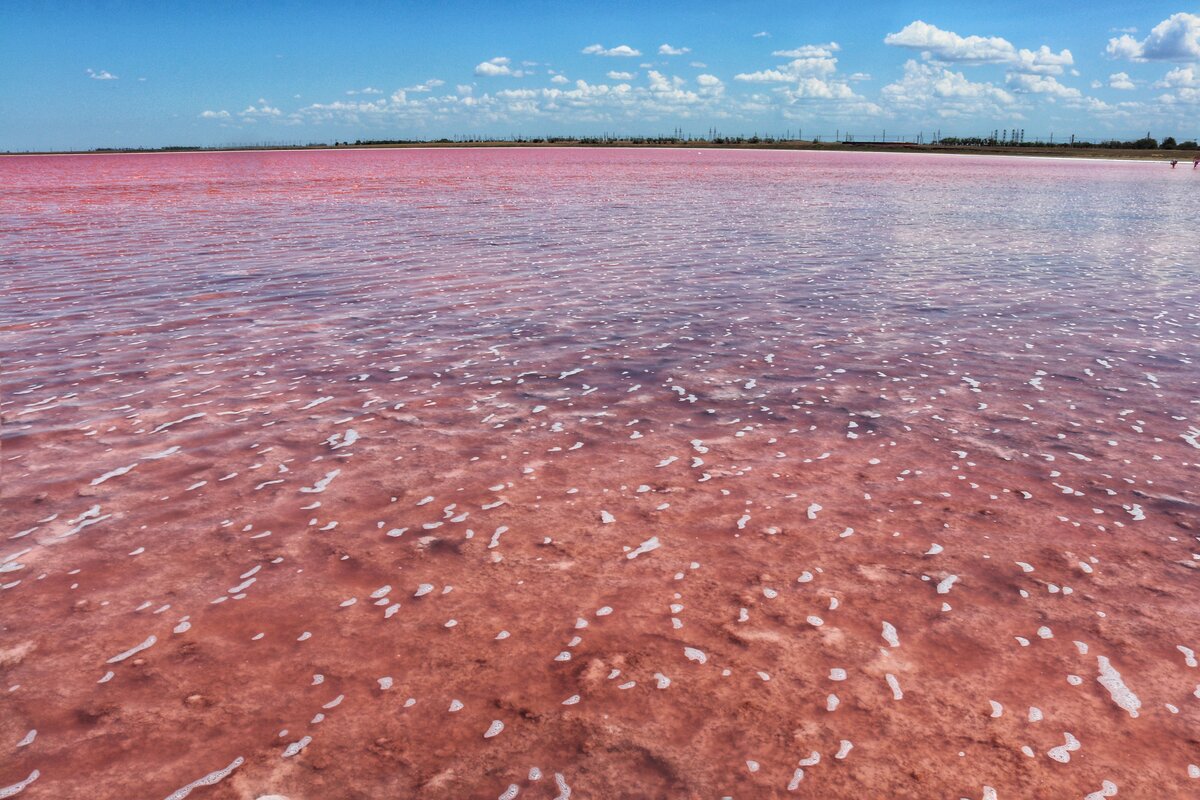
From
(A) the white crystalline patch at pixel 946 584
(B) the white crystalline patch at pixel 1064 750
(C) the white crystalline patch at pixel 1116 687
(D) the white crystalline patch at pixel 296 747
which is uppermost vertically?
(D) the white crystalline patch at pixel 296 747

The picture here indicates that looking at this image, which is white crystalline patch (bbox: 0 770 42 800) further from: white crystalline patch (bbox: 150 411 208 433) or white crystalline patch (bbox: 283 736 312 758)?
white crystalline patch (bbox: 150 411 208 433)

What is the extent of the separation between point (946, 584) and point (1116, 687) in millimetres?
1412

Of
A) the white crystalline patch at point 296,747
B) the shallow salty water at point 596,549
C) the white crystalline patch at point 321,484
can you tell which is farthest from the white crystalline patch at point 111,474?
the white crystalline patch at point 296,747

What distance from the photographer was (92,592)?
6199 mm

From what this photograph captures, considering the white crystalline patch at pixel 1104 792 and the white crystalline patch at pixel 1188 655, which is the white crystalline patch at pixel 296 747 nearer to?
the white crystalline patch at pixel 1104 792

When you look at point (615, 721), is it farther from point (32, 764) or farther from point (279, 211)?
point (279, 211)

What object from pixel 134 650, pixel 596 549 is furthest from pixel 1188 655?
pixel 134 650

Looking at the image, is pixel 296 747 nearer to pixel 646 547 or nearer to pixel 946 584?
pixel 646 547

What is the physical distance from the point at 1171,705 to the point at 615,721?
3.69 m

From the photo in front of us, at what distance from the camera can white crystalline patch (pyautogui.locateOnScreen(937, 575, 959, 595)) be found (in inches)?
248

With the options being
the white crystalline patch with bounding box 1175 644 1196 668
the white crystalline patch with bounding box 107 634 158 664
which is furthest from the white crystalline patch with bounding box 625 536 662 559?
the white crystalline patch with bounding box 1175 644 1196 668

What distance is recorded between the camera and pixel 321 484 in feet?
26.7

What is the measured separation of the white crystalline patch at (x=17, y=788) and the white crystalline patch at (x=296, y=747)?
1.37 meters

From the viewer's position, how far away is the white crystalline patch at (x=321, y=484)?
798cm
